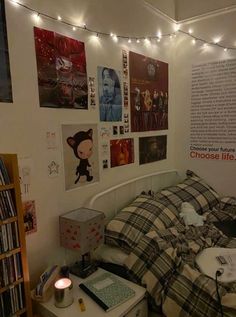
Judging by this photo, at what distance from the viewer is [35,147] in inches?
62.3

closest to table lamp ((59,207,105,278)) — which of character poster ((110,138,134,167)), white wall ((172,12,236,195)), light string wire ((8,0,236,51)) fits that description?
character poster ((110,138,134,167))

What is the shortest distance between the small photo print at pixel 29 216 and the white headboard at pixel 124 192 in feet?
1.47

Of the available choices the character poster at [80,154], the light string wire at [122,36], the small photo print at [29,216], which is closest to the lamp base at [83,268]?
the small photo print at [29,216]

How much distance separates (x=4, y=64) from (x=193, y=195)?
191 cm

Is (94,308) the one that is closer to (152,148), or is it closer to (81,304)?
(81,304)

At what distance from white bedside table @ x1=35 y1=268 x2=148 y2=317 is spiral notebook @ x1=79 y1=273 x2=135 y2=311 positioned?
0.8 inches

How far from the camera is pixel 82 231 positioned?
1.55 meters

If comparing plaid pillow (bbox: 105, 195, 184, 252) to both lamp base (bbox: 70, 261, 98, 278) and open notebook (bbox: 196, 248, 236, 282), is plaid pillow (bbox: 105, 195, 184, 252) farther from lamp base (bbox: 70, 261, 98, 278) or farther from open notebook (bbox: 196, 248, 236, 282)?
open notebook (bbox: 196, 248, 236, 282)

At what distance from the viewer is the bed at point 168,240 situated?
135cm

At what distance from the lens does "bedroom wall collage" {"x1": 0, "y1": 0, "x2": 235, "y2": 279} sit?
1.51m

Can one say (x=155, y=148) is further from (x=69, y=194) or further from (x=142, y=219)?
(x=69, y=194)

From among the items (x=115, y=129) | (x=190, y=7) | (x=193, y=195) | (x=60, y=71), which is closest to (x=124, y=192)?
(x=115, y=129)

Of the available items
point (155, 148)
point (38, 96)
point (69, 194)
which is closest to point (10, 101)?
point (38, 96)

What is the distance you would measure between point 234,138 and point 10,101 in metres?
2.10
